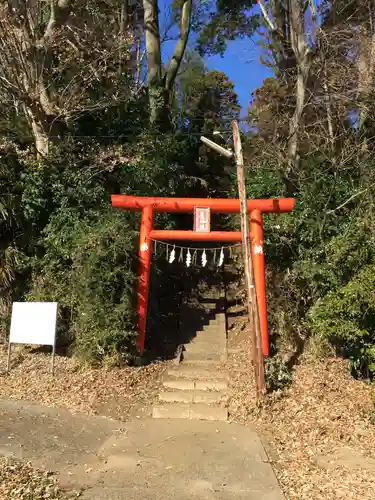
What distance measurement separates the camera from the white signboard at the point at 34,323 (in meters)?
9.91

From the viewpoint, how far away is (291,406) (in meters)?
8.60

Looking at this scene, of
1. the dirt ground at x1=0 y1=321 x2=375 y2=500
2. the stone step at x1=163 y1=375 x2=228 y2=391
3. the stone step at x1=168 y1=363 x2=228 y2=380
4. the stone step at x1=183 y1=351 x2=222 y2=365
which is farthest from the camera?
the stone step at x1=183 y1=351 x2=222 y2=365

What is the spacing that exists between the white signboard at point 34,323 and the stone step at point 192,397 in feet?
8.27

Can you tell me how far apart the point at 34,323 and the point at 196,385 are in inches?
137

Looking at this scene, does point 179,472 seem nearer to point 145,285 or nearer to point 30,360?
point 145,285

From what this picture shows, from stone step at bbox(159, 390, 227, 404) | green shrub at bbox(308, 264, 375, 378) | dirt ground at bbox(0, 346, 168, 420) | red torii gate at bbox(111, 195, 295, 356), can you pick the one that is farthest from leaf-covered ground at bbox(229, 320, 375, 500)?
dirt ground at bbox(0, 346, 168, 420)

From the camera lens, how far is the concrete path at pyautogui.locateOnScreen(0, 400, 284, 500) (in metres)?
5.65

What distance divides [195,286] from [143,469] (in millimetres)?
8646

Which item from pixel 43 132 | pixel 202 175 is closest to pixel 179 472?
pixel 43 132

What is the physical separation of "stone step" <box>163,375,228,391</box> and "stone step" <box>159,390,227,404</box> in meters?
0.19

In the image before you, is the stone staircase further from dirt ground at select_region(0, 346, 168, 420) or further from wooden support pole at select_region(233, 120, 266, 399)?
wooden support pole at select_region(233, 120, 266, 399)

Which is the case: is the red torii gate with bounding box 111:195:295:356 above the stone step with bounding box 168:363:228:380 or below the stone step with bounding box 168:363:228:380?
above

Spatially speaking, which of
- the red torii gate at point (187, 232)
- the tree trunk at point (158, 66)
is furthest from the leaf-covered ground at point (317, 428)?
the tree trunk at point (158, 66)

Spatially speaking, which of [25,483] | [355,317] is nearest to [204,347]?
[355,317]
